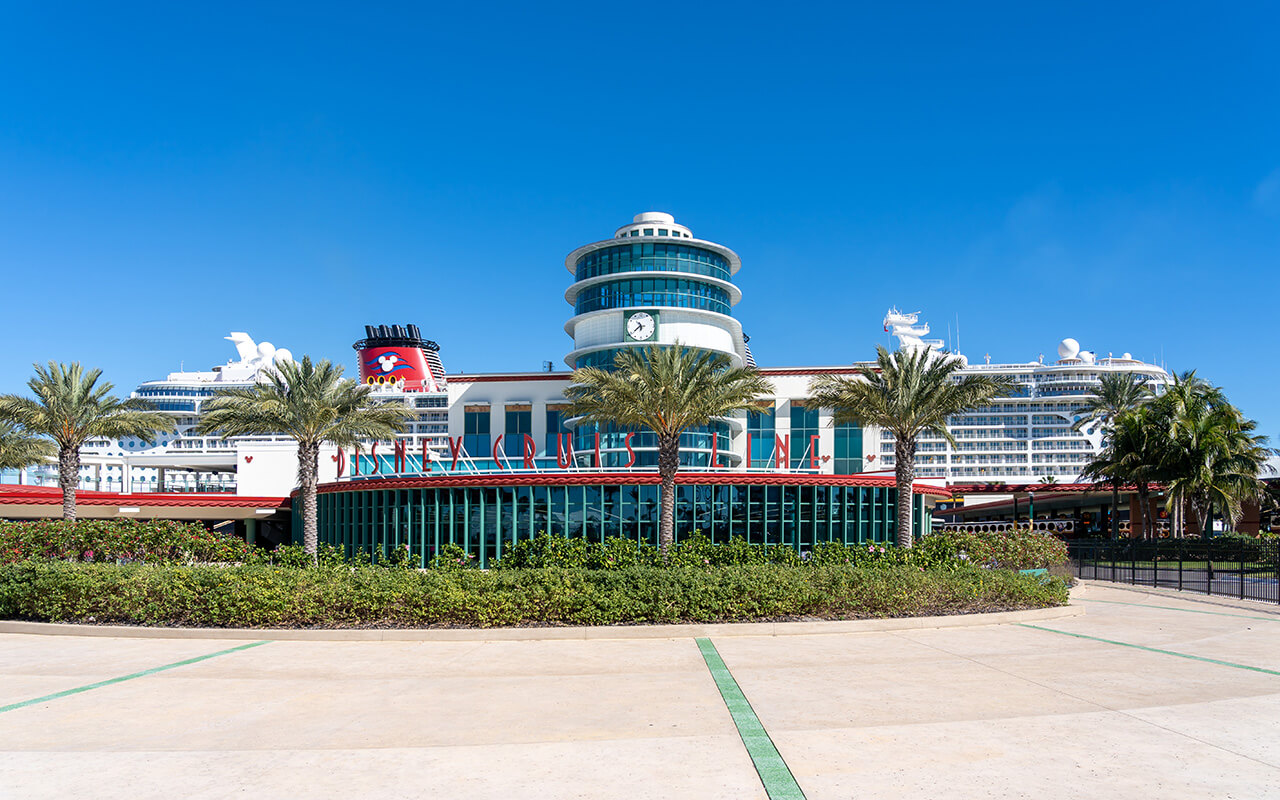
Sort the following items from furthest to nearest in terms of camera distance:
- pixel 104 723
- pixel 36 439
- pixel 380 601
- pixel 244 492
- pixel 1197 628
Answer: pixel 244 492 < pixel 36 439 < pixel 1197 628 < pixel 380 601 < pixel 104 723

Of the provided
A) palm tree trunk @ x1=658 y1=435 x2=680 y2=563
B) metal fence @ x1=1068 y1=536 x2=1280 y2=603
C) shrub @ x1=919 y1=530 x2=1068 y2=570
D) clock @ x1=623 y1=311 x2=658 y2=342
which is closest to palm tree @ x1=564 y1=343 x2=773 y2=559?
palm tree trunk @ x1=658 y1=435 x2=680 y2=563

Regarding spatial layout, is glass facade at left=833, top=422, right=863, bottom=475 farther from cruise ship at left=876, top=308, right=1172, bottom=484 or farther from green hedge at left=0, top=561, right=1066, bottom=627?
cruise ship at left=876, top=308, right=1172, bottom=484

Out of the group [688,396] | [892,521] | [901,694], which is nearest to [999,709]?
[901,694]

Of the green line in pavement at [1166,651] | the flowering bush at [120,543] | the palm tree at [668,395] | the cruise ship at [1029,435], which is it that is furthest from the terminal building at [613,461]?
the cruise ship at [1029,435]

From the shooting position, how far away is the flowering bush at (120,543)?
26469 millimetres

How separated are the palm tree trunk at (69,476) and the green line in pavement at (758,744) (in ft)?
117

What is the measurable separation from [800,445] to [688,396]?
2145 centimetres

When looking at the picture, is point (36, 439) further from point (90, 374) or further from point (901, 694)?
point (901, 694)

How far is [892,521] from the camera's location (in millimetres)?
37219

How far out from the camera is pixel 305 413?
32.0 m

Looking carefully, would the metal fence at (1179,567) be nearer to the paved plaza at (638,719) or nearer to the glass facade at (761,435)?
the paved plaza at (638,719)

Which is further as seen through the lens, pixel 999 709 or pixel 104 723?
pixel 999 709

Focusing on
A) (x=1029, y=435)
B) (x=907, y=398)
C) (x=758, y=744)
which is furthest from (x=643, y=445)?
(x=1029, y=435)

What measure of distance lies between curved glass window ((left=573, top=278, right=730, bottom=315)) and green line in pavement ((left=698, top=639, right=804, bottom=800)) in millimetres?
36583
